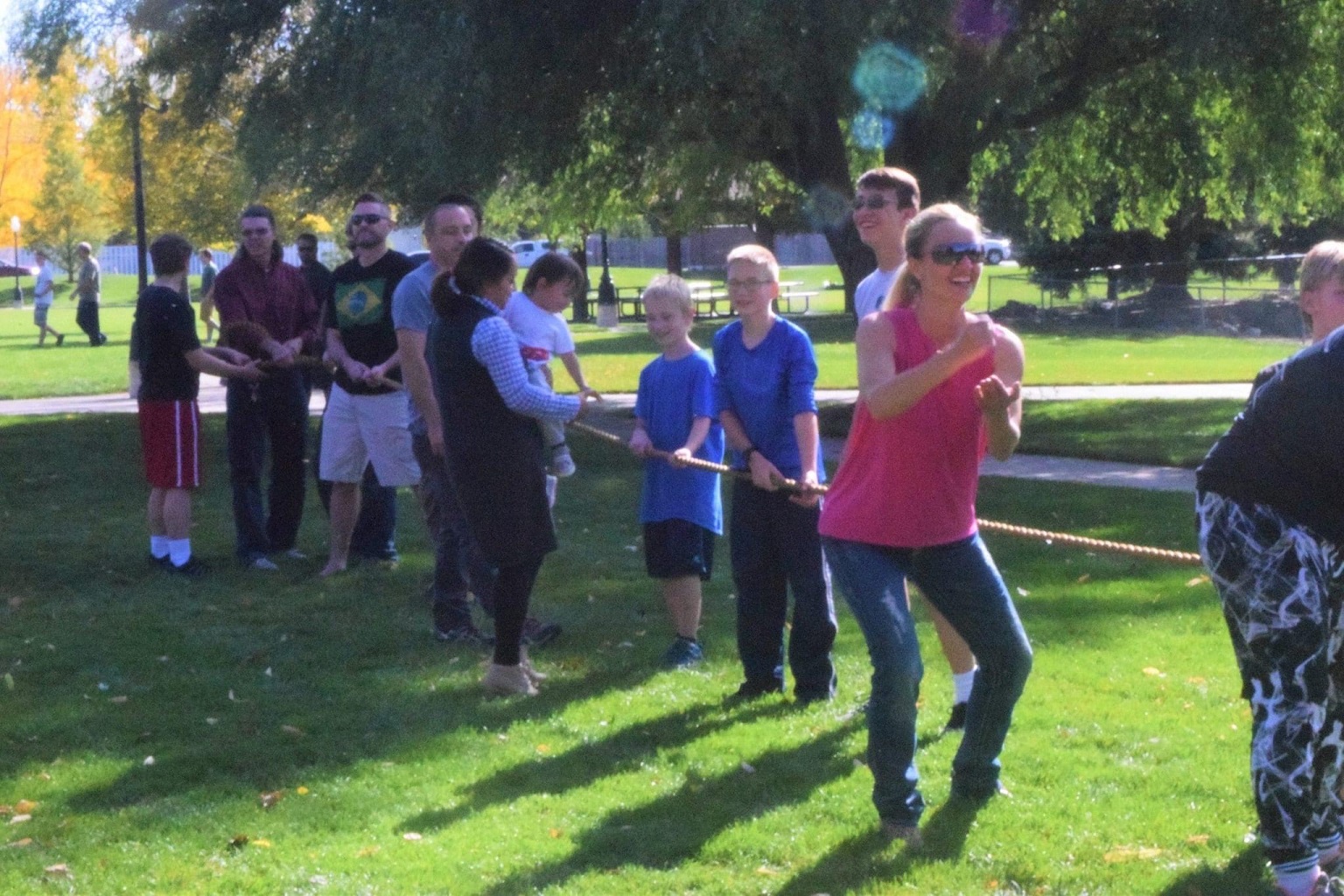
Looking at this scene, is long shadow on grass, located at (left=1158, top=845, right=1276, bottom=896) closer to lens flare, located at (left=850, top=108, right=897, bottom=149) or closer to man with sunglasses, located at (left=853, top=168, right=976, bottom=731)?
man with sunglasses, located at (left=853, top=168, right=976, bottom=731)

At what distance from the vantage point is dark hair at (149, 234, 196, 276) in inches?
348

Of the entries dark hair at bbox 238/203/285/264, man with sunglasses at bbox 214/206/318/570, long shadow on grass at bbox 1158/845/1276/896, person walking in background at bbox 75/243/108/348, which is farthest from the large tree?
person walking in background at bbox 75/243/108/348

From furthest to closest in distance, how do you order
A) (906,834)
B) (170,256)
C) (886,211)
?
(170,256) < (886,211) < (906,834)

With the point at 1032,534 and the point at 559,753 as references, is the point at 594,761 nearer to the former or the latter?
the point at 559,753

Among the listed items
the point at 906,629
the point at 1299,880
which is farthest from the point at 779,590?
the point at 1299,880

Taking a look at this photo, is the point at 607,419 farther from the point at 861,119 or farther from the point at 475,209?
the point at 475,209

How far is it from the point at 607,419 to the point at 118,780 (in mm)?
12162

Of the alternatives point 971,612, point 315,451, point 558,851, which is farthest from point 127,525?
point 971,612

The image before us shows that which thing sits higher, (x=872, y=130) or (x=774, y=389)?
(x=872, y=130)

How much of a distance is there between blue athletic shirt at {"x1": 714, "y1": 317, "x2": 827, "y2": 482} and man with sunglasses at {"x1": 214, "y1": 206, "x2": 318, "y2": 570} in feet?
12.7

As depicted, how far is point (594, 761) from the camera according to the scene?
5.75 m

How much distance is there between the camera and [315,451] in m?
14.4

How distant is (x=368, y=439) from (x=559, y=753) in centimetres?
317

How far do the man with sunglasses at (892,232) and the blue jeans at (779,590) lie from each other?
1.91 ft
